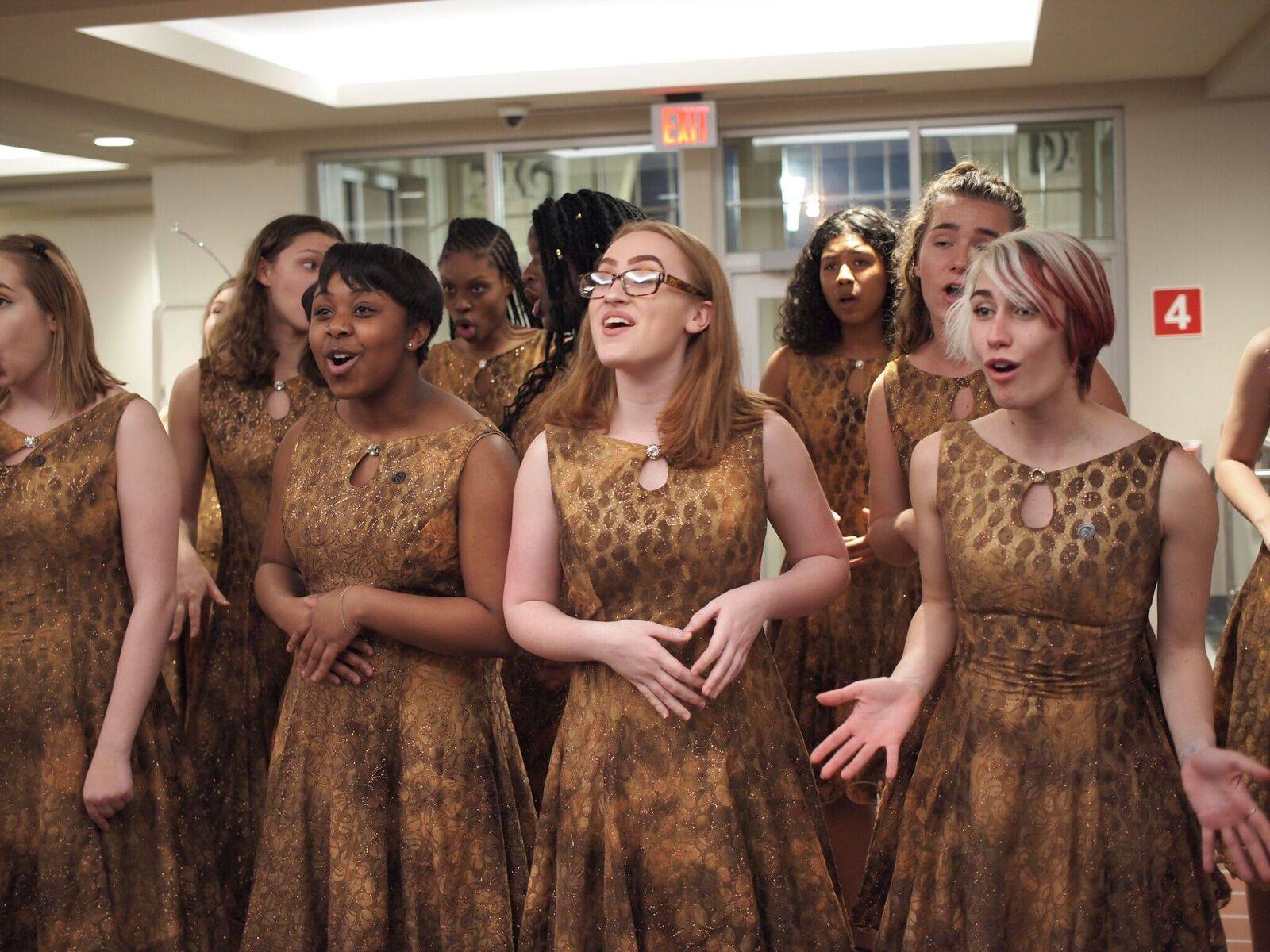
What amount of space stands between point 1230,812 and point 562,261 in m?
2.06

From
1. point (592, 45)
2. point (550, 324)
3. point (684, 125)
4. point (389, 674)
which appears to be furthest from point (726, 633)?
point (592, 45)

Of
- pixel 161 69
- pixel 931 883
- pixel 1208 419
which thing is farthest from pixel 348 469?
pixel 1208 419

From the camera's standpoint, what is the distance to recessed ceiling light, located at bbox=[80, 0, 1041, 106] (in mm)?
7973

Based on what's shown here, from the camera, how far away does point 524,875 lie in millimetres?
2676

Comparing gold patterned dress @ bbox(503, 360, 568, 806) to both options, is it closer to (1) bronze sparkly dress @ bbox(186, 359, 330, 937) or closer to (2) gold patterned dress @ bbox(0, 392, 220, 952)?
(1) bronze sparkly dress @ bbox(186, 359, 330, 937)

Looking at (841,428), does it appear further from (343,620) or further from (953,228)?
(343,620)

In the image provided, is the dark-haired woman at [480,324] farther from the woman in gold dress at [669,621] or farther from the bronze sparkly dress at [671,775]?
the bronze sparkly dress at [671,775]

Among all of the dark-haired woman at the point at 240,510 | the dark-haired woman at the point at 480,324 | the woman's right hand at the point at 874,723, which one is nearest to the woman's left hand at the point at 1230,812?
the woman's right hand at the point at 874,723

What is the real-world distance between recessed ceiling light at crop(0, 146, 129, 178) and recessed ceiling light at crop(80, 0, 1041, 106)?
2.50 m

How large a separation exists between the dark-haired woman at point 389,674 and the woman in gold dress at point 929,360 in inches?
33.7

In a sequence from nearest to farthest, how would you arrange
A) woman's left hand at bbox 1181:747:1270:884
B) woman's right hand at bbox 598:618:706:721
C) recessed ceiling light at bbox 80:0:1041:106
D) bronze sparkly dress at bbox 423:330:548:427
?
1. woman's left hand at bbox 1181:747:1270:884
2. woman's right hand at bbox 598:618:706:721
3. bronze sparkly dress at bbox 423:330:548:427
4. recessed ceiling light at bbox 80:0:1041:106

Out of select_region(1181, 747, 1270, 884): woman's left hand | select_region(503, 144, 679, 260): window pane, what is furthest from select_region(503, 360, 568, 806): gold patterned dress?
select_region(503, 144, 679, 260): window pane

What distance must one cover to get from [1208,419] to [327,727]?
7240 millimetres

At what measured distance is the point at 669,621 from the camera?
237 cm
